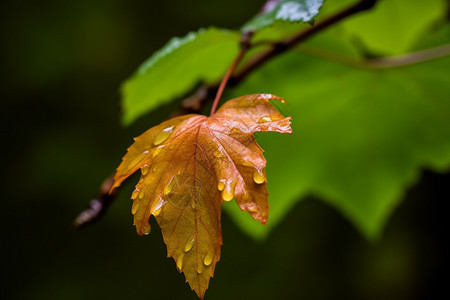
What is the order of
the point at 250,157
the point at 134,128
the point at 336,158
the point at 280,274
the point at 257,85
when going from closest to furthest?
the point at 250,157 < the point at 257,85 < the point at 336,158 < the point at 134,128 < the point at 280,274

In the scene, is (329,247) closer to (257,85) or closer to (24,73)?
(257,85)

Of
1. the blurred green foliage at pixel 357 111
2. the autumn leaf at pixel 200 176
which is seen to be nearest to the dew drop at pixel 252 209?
the autumn leaf at pixel 200 176

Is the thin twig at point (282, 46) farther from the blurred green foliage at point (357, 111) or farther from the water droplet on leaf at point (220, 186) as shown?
the water droplet on leaf at point (220, 186)

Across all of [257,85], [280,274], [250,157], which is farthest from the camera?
[280,274]

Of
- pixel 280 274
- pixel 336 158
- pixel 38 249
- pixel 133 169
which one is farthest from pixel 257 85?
pixel 38 249

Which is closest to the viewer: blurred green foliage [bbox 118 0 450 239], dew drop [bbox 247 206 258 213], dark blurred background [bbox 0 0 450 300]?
dew drop [bbox 247 206 258 213]

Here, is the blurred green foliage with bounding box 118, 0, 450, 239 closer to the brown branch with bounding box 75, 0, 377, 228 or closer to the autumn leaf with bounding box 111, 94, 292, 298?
the brown branch with bounding box 75, 0, 377, 228

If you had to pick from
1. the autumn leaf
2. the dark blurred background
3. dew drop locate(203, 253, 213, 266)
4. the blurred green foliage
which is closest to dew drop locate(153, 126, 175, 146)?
the autumn leaf
